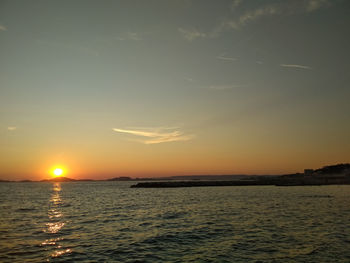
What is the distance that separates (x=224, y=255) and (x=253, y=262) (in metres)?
2.24

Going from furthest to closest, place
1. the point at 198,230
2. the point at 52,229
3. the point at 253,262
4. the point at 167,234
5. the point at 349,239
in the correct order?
the point at 52,229
the point at 198,230
the point at 167,234
the point at 349,239
the point at 253,262

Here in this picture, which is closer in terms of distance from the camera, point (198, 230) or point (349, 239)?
point (349, 239)

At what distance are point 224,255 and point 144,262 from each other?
5.47m

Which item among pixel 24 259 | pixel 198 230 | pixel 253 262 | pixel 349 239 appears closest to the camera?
pixel 253 262

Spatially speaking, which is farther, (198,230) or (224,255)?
(198,230)

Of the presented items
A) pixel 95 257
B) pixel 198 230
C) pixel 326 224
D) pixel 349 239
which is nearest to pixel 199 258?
pixel 95 257

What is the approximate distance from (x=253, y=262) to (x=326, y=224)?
16312 millimetres

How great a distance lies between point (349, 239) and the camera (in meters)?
21.9

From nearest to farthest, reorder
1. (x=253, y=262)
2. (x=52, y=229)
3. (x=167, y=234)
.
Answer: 1. (x=253, y=262)
2. (x=167, y=234)
3. (x=52, y=229)

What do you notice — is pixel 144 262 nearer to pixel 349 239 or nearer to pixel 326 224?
pixel 349 239

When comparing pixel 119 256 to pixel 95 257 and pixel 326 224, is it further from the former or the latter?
pixel 326 224

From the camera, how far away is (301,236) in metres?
23.2

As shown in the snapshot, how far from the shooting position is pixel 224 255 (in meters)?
18.3

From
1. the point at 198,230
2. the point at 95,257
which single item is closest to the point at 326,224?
the point at 198,230
